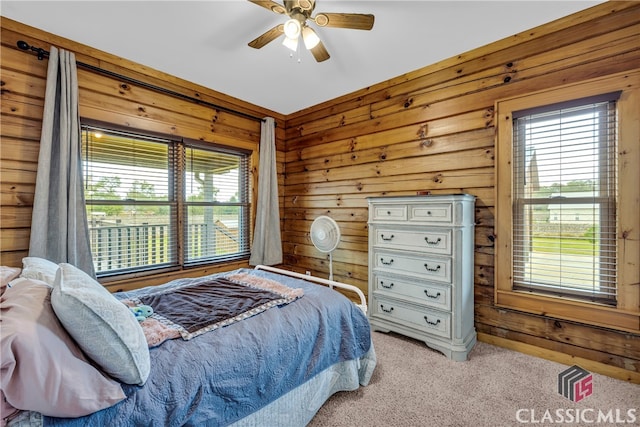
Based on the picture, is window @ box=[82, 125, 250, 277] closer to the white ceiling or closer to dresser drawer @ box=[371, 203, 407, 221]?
the white ceiling

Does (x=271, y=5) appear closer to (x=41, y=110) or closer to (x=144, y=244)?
(x=41, y=110)

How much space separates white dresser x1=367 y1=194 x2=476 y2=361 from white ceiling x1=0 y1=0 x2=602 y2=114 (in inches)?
A: 51.6

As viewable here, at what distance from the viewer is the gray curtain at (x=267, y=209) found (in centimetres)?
356

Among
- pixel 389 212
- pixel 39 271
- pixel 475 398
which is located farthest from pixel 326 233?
pixel 39 271

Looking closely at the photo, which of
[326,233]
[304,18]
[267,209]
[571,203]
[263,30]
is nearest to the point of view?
[304,18]

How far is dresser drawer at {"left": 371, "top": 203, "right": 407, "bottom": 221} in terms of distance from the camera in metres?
2.45

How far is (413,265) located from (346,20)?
1880mm

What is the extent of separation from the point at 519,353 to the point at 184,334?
2485 millimetres

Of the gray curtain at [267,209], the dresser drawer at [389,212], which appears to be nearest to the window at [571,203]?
the dresser drawer at [389,212]

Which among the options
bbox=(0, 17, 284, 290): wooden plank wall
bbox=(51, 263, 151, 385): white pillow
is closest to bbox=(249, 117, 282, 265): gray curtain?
bbox=(0, 17, 284, 290): wooden plank wall

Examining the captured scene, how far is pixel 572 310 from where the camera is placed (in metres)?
2.06

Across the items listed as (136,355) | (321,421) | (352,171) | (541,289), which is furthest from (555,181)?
(136,355)

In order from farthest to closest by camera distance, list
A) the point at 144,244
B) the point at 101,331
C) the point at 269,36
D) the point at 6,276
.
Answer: the point at 144,244 < the point at 269,36 < the point at 6,276 < the point at 101,331

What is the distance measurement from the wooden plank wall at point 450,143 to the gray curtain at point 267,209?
342 millimetres
